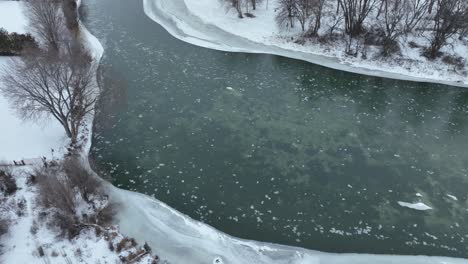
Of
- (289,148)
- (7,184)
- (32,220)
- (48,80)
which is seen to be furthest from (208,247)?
(48,80)

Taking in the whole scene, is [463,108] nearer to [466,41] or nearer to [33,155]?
[466,41]

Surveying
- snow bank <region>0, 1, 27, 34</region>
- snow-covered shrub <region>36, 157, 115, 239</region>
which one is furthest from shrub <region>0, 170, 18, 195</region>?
snow bank <region>0, 1, 27, 34</region>

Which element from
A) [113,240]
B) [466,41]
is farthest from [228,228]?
[466,41]

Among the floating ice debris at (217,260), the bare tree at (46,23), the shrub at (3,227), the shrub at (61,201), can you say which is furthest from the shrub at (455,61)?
the shrub at (3,227)

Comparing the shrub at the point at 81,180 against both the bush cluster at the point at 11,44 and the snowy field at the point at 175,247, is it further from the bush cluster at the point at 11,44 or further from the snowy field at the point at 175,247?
the bush cluster at the point at 11,44

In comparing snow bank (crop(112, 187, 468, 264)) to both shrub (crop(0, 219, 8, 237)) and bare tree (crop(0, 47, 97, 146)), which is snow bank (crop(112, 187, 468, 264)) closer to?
shrub (crop(0, 219, 8, 237))

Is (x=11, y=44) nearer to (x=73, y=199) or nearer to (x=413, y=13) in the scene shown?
(x=73, y=199)
